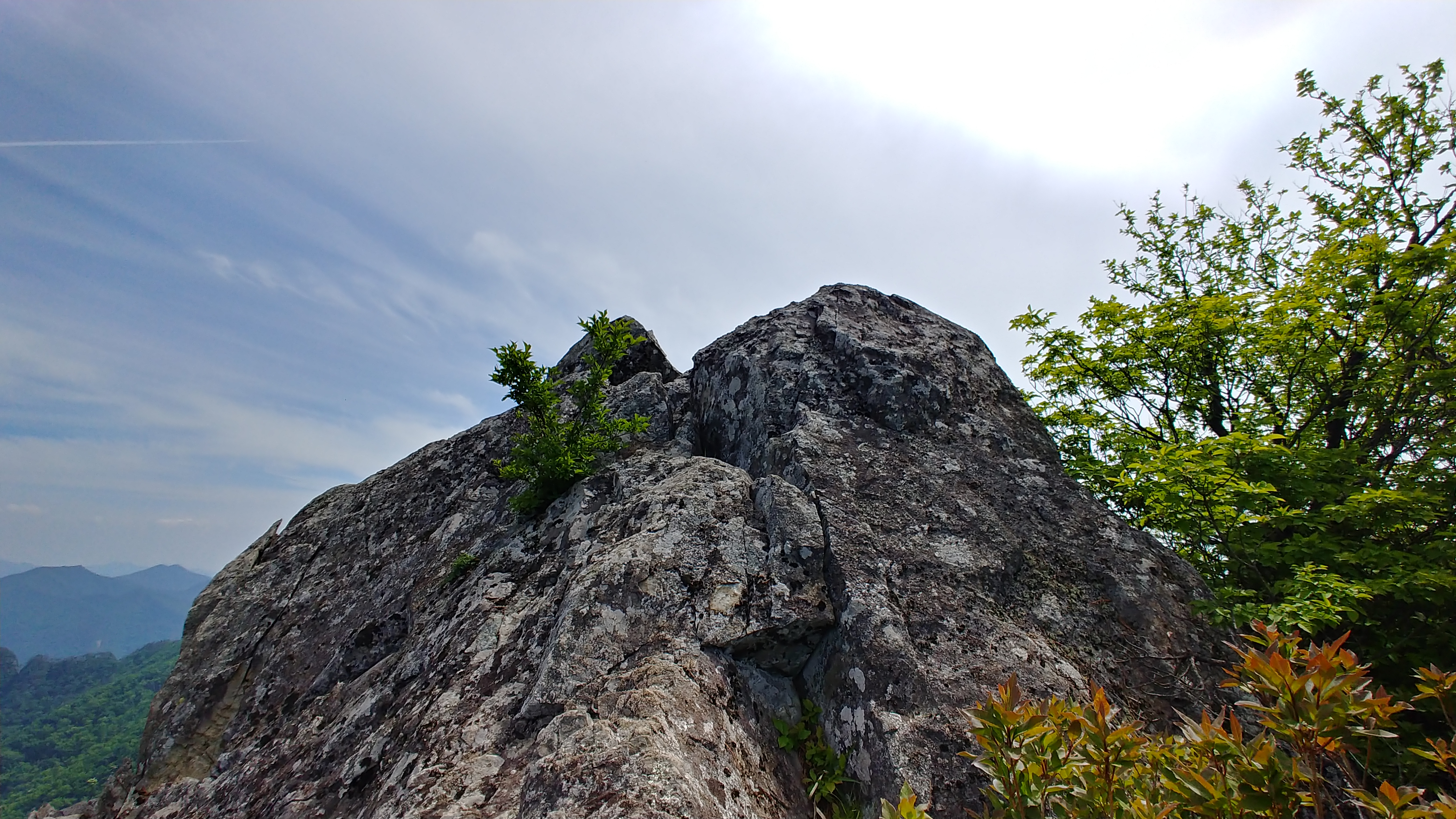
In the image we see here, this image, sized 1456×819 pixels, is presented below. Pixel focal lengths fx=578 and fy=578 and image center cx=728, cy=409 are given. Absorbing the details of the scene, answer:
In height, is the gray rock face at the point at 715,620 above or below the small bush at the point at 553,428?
below

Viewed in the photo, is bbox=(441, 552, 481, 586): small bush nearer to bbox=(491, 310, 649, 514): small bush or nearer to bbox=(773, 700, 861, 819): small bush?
bbox=(491, 310, 649, 514): small bush

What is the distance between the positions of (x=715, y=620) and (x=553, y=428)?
4421mm

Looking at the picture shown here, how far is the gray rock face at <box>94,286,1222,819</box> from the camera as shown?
4.95 metres

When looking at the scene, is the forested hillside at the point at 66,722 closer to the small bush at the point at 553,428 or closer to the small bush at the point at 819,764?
the small bush at the point at 553,428

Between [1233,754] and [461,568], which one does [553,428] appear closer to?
[461,568]

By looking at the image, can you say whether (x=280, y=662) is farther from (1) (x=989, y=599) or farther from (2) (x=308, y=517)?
(1) (x=989, y=599)

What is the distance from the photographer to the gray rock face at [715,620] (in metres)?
4.95

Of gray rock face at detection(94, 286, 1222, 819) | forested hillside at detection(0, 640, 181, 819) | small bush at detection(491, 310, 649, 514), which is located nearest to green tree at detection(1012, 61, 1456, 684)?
gray rock face at detection(94, 286, 1222, 819)

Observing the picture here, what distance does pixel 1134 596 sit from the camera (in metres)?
6.55

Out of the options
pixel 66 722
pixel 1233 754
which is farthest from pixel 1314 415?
pixel 66 722

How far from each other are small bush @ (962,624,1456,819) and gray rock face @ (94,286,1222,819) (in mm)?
1431

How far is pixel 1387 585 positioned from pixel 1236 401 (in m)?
7.80

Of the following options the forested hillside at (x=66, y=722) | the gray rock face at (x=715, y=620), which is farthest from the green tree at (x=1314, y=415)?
the forested hillside at (x=66, y=722)

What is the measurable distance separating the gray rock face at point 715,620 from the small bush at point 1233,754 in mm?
1431
